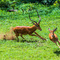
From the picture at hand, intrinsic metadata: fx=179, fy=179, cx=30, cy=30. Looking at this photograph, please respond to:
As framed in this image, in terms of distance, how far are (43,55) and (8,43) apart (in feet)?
7.34

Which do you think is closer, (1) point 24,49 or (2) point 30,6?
(1) point 24,49

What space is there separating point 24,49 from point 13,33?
6.63 ft

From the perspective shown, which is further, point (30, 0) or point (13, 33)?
point (30, 0)

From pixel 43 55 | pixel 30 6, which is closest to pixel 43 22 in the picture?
pixel 30 6

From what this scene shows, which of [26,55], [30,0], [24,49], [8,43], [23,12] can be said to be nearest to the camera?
[26,55]

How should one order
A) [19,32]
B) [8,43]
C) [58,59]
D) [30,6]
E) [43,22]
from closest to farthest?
1. [58,59]
2. [8,43]
3. [19,32]
4. [43,22]
5. [30,6]

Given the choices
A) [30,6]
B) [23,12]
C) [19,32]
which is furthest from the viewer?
[30,6]

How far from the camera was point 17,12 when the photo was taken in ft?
55.4

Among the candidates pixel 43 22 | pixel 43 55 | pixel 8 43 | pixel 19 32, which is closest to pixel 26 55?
pixel 43 55

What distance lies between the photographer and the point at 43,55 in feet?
22.2

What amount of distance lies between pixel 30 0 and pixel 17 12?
140 inches

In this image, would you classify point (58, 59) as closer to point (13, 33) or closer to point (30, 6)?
point (13, 33)

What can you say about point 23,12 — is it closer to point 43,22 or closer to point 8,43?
point 43,22

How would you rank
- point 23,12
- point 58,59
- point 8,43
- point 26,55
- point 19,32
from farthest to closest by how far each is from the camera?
point 23,12
point 19,32
point 8,43
point 26,55
point 58,59
